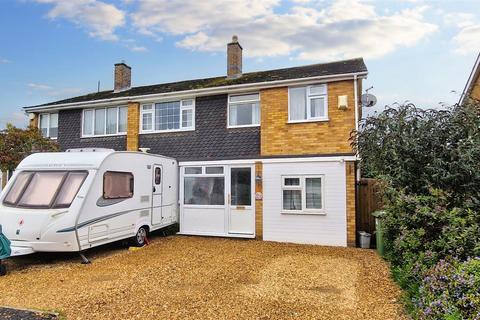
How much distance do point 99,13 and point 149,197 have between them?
6.51 metres

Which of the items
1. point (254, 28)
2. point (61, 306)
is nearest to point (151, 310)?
point (61, 306)

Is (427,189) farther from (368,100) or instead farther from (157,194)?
(157,194)

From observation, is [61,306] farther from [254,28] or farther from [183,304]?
[254,28]

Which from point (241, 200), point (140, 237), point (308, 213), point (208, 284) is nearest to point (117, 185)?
point (140, 237)

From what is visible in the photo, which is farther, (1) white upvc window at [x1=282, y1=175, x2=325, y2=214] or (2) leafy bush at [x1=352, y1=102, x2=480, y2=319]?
(1) white upvc window at [x1=282, y1=175, x2=325, y2=214]

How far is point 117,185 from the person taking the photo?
8781 mm

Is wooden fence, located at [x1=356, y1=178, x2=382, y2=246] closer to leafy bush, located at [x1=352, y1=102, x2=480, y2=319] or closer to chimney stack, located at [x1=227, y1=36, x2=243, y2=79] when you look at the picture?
leafy bush, located at [x1=352, y1=102, x2=480, y2=319]

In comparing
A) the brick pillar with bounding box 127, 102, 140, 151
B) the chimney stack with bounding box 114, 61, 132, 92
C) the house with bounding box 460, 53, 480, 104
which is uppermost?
the chimney stack with bounding box 114, 61, 132, 92

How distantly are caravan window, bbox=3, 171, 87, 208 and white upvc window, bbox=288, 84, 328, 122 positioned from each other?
253 inches

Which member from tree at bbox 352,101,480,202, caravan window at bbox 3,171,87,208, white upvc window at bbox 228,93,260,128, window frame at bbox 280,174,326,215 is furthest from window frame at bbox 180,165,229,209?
tree at bbox 352,101,480,202

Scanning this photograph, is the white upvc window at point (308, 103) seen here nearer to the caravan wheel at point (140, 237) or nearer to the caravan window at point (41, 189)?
the caravan wheel at point (140, 237)

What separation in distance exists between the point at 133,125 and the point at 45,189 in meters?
5.33

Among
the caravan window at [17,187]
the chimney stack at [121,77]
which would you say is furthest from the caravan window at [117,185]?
the chimney stack at [121,77]

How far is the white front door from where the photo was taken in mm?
10805
